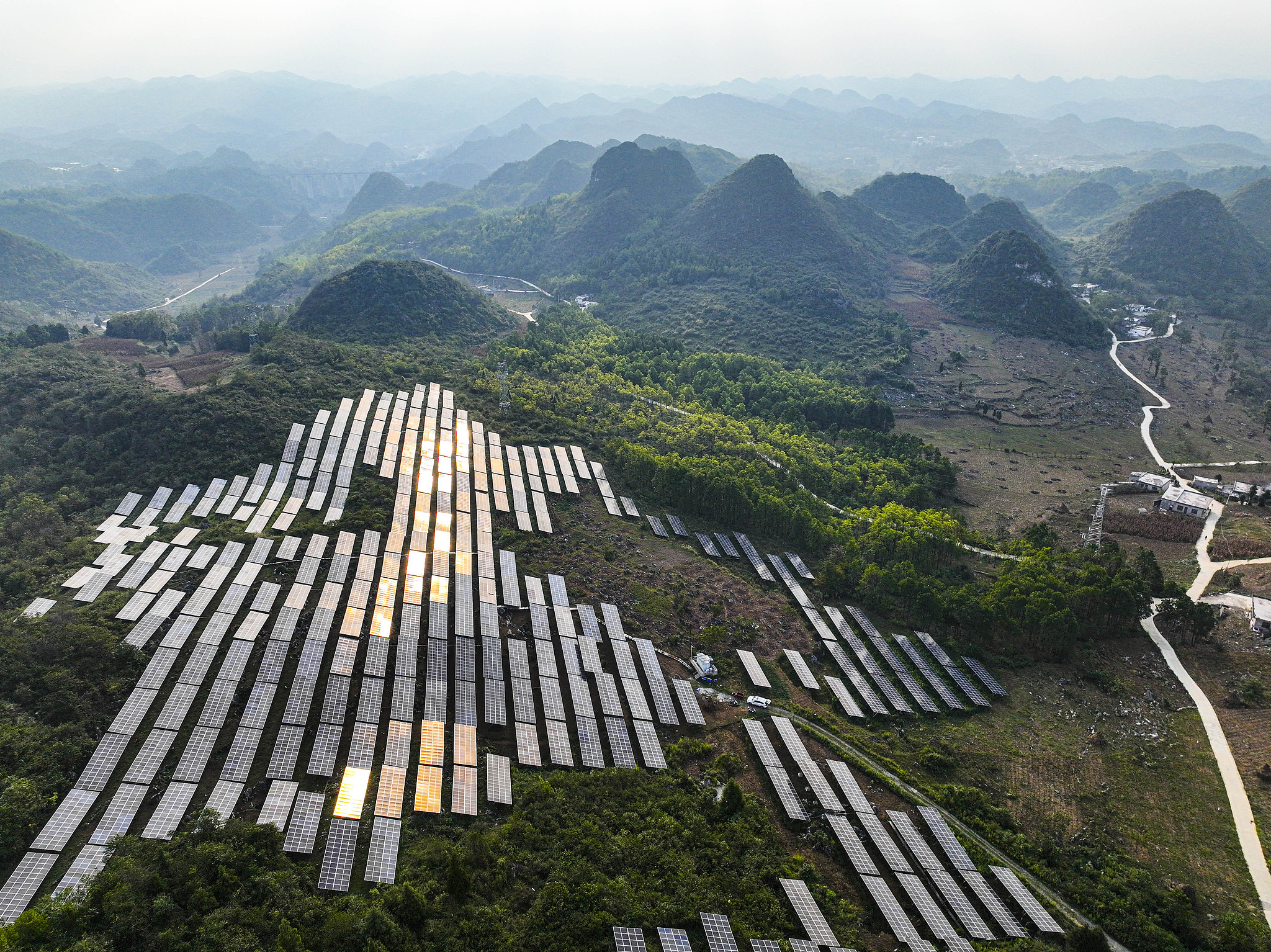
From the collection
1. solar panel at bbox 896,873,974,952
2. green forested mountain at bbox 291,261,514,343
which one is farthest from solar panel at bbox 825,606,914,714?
green forested mountain at bbox 291,261,514,343

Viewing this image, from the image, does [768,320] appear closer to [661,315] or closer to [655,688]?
[661,315]

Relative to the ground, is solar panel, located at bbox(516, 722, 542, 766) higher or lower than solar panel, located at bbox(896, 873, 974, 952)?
higher

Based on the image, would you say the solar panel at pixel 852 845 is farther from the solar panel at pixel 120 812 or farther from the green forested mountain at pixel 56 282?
the green forested mountain at pixel 56 282

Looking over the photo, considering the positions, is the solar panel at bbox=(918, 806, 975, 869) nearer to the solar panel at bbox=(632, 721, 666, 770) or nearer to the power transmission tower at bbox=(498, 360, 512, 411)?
the solar panel at bbox=(632, 721, 666, 770)

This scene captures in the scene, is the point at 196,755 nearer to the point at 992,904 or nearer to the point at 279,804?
the point at 279,804

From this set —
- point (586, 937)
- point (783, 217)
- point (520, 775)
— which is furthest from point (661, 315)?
point (586, 937)
